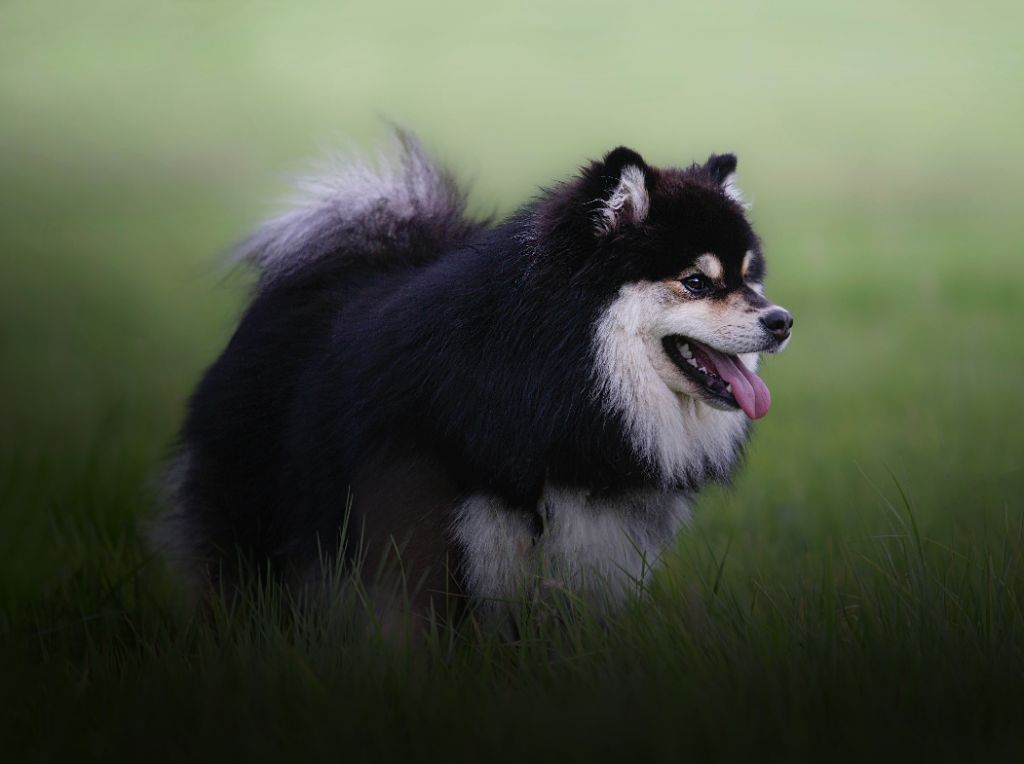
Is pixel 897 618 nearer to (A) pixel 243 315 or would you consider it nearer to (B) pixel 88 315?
(A) pixel 243 315

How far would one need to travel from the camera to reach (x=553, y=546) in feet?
13.4

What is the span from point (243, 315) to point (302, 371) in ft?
2.24

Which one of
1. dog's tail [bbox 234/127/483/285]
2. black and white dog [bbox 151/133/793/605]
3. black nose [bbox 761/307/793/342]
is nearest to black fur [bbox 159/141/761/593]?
black and white dog [bbox 151/133/793/605]

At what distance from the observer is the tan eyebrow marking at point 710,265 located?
162 inches

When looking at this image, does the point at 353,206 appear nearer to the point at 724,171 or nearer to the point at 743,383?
the point at 724,171

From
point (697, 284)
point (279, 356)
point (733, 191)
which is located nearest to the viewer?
point (697, 284)

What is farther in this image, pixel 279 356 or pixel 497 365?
pixel 279 356

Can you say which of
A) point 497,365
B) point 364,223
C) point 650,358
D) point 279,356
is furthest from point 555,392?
point 364,223

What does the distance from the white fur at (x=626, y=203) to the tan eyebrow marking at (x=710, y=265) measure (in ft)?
0.80

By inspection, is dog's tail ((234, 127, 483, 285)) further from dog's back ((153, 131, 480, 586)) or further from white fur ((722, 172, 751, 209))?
white fur ((722, 172, 751, 209))

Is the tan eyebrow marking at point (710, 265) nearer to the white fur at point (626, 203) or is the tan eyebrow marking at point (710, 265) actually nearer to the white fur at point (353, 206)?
the white fur at point (626, 203)

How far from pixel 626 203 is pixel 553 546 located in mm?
1196

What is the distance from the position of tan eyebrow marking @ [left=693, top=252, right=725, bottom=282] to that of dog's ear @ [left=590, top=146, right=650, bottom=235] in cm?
24

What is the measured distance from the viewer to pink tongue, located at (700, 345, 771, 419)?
4.16 m
